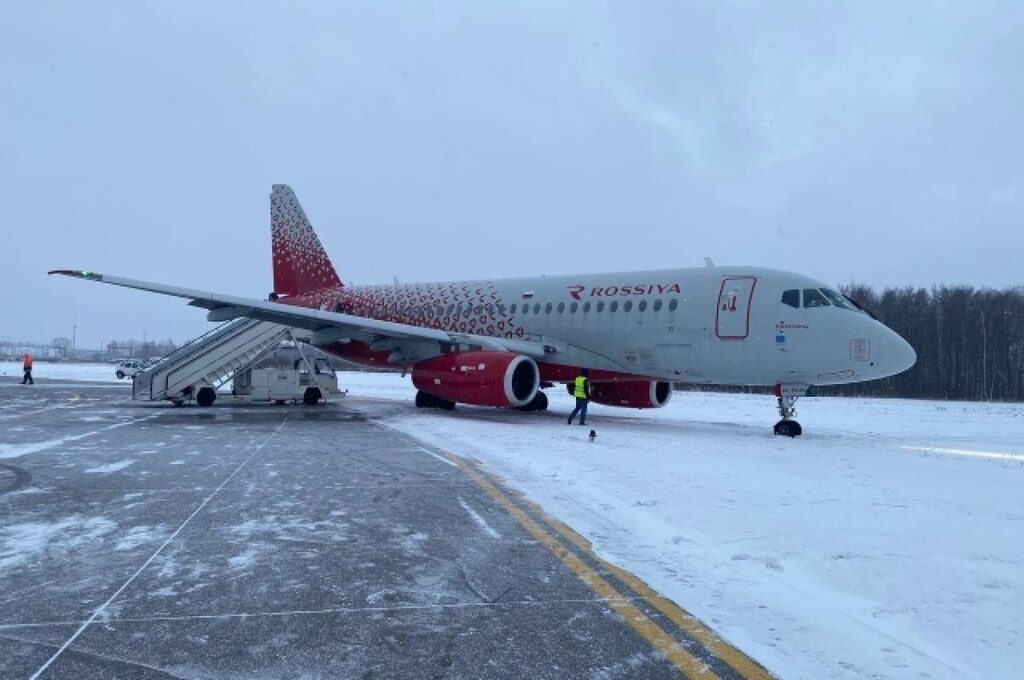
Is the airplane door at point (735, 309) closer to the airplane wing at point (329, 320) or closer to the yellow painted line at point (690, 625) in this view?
the airplane wing at point (329, 320)

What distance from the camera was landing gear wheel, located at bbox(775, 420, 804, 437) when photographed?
1572 cm

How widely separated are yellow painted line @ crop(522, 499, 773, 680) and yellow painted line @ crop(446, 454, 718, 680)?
0.41 ft

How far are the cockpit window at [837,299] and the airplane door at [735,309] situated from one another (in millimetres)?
1467

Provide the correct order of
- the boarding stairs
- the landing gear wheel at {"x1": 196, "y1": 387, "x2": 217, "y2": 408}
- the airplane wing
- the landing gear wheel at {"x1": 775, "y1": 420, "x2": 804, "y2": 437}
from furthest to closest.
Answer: the landing gear wheel at {"x1": 196, "y1": 387, "x2": 217, "y2": 408}
the boarding stairs
the airplane wing
the landing gear wheel at {"x1": 775, "y1": 420, "x2": 804, "y2": 437}

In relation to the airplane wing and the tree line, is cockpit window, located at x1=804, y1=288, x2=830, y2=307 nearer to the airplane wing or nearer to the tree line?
the airplane wing

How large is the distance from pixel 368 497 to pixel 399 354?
13.9m

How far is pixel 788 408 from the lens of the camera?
53.7 ft

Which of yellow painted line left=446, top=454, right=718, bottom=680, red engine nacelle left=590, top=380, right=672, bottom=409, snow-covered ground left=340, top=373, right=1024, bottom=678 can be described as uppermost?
red engine nacelle left=590, top=380, right=672, bottom=409

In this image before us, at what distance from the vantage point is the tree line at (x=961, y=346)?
51.4 m

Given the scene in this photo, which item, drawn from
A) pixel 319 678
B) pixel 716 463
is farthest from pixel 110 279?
pixel 319 678

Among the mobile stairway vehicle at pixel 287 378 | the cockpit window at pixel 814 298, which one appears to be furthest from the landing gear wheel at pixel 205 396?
the cockpit window at pixel 814 298

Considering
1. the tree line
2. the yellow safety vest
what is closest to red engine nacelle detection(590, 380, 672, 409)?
the yellow safety vest

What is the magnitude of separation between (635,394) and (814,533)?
1376cm

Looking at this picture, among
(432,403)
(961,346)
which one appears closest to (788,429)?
(432,403)
